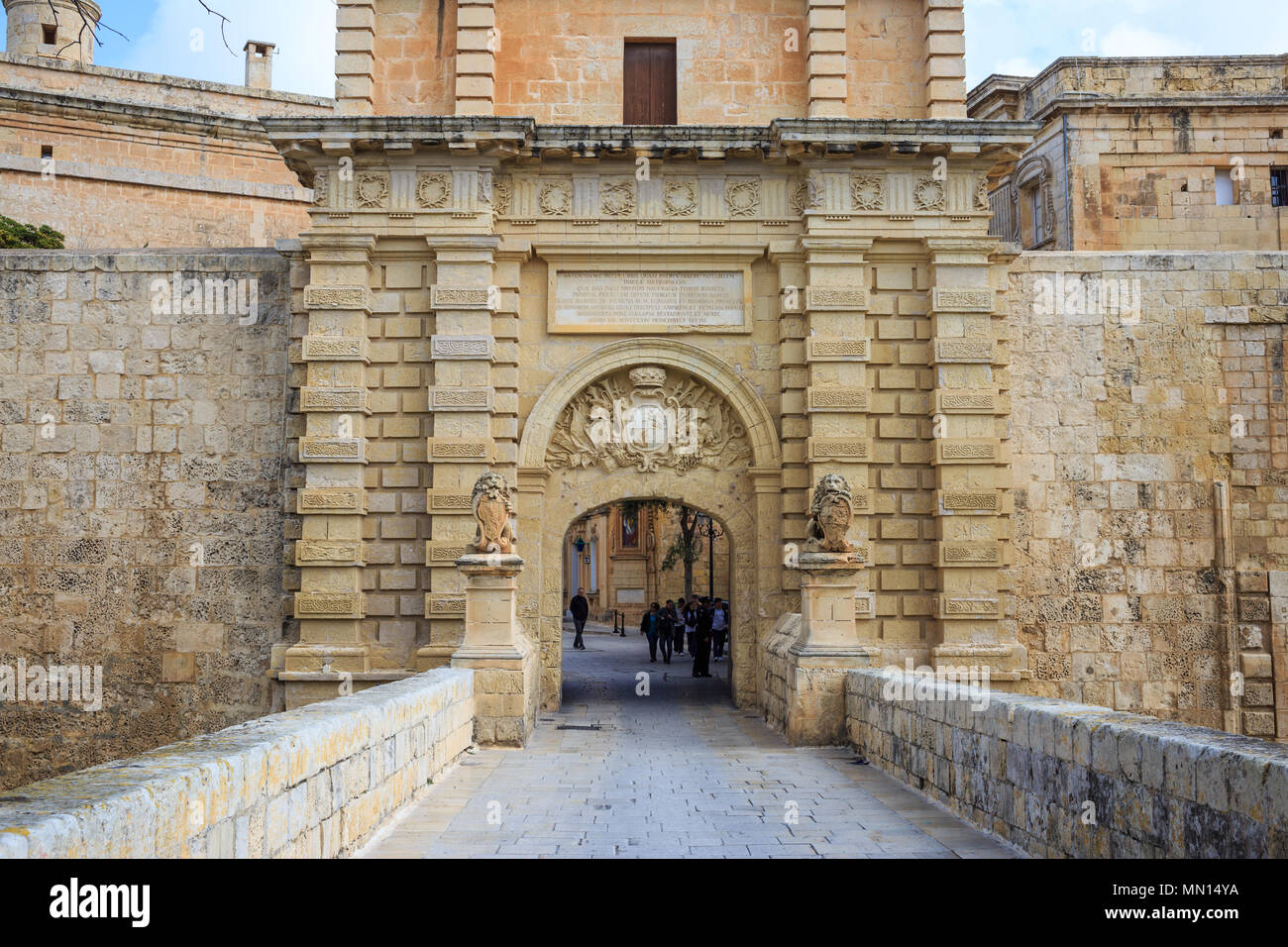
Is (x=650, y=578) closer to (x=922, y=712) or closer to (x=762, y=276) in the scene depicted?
(x=762, y=276)

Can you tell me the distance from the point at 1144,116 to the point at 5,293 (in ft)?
57.7

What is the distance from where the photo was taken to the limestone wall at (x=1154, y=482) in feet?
42.2

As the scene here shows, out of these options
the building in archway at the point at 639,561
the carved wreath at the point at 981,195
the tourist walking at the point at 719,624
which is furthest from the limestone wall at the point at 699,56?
the building in archway at the point at 639,561

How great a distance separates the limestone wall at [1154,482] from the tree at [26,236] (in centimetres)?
1454

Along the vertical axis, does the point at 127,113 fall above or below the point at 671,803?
above

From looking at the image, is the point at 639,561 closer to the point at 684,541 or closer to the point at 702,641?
the point at 684,541

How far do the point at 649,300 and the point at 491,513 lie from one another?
3640mm

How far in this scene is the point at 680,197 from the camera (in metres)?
12.6

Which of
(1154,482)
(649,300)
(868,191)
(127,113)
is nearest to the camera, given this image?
(868,191)

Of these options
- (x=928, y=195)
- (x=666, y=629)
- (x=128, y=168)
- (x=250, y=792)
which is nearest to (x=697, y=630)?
(x=666, y=629)

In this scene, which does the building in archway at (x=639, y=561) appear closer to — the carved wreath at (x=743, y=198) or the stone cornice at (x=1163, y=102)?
the stone cornice at (x=1163, y=102)

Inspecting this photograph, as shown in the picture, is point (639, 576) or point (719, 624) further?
point (639, 576)
